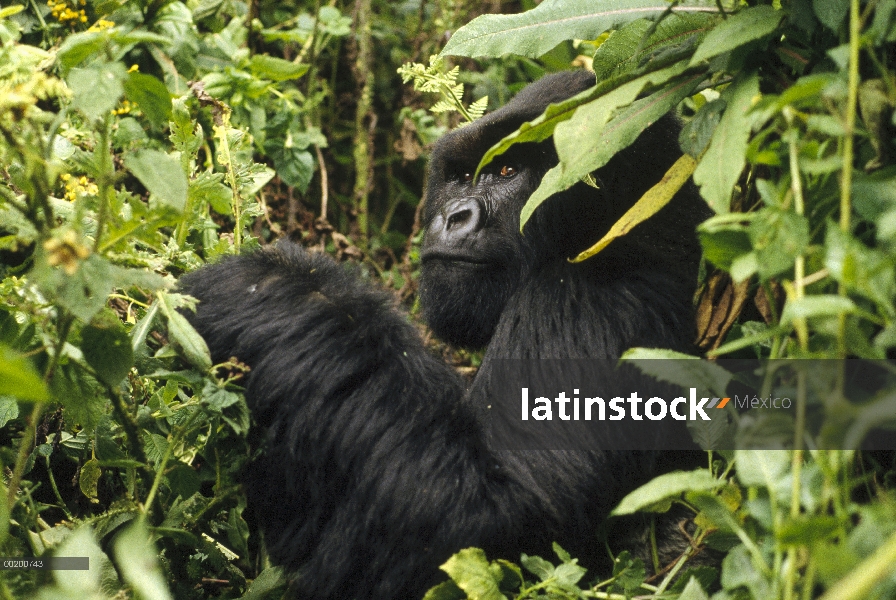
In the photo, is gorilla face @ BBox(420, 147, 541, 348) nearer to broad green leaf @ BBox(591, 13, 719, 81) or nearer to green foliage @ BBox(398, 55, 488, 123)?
green foliage @ BBox(398, 55, 488, 123)

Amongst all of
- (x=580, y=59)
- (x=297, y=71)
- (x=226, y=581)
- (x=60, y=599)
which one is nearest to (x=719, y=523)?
(x=60, y=599)

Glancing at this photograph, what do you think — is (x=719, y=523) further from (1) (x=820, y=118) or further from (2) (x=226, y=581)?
(2) (x=226, y=581)

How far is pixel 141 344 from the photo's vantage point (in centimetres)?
205

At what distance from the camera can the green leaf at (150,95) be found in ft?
5.38

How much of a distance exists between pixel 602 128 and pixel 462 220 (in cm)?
96

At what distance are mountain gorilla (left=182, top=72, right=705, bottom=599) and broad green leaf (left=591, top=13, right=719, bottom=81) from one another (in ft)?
1.28

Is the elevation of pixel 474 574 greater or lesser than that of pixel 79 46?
lesser

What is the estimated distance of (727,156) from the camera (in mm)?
1631

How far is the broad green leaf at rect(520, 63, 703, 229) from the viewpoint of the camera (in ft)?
5.70

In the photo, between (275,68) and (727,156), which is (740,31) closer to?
(727,156)

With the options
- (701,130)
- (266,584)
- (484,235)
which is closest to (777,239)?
(701,130)

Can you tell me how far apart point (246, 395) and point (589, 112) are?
120 centimetres

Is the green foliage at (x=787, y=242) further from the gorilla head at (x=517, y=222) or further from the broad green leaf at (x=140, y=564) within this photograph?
the broad green leaf at (x=140, y=564)

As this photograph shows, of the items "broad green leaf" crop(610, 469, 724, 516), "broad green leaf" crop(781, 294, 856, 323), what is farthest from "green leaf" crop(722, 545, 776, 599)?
"broad green leaf" crop(781, 294, 856, 323)
